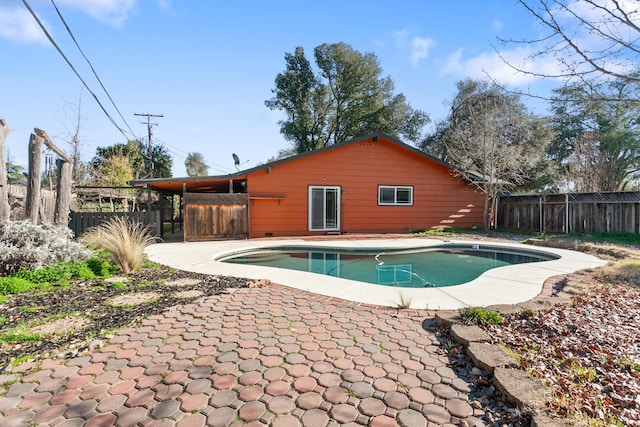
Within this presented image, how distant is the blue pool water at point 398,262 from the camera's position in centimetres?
639

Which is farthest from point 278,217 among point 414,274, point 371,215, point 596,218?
point 596,218

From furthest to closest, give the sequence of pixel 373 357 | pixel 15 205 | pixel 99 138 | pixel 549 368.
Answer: pixel 99 138
pixel 15 205
pixel 373 357
pixel 549 368

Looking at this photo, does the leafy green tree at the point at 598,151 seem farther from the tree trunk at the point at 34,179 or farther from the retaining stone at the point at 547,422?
the tree trunk at the point at 34,179

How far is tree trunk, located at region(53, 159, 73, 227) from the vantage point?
6.96 meters

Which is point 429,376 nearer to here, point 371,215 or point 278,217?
point 278,217

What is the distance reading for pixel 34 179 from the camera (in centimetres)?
592

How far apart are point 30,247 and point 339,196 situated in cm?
958

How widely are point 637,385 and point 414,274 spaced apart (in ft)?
15.4

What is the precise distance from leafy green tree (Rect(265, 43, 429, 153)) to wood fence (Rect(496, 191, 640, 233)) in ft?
36.1

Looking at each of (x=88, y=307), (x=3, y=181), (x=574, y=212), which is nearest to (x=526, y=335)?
(x=88, y=307)

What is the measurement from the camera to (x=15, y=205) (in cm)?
834

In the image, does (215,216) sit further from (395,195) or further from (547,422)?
(547,422)

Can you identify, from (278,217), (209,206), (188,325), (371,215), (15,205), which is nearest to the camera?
(188,325)

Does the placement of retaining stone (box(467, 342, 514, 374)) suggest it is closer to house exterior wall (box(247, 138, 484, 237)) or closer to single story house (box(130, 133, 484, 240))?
single story house (box(130, 133, 484, 240))
